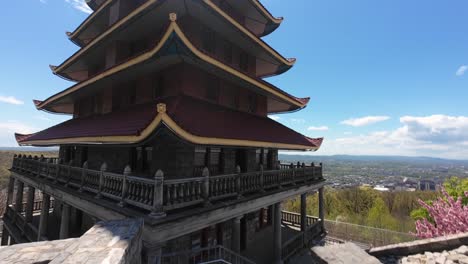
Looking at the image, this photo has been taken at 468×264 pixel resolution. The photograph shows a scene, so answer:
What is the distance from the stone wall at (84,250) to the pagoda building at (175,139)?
67.4 inches

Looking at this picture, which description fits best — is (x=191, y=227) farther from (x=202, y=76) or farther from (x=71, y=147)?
(x=71, y=147)

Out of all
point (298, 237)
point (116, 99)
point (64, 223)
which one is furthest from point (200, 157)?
point (298, 237)

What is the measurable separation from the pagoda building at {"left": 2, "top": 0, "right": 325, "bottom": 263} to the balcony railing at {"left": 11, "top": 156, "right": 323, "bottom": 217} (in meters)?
0.05

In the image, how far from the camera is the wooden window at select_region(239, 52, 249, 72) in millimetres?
14616

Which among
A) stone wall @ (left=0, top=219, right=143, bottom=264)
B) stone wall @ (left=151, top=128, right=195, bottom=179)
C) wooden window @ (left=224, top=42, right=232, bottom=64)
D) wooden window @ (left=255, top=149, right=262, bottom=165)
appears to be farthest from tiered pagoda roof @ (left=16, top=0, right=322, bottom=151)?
stone wall @ (left=0, top=219, right=143, bottom=264)

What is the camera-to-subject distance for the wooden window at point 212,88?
11383mm

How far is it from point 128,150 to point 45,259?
25.7 ft

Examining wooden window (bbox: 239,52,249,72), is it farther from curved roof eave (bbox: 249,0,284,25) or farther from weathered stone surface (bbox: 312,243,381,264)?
weathered stone surface (bbox: 312,243,381,264)

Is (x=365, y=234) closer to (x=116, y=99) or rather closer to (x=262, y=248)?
(x=262, y=248)

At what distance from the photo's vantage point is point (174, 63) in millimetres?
10180

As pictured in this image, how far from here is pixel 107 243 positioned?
3.94 metres

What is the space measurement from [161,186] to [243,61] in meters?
10.7

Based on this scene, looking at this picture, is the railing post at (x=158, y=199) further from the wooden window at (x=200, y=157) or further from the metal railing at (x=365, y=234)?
the metal railing at (x=365, y=234)

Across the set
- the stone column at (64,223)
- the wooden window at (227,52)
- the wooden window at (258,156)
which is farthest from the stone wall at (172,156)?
the wooden window at (227,52)
